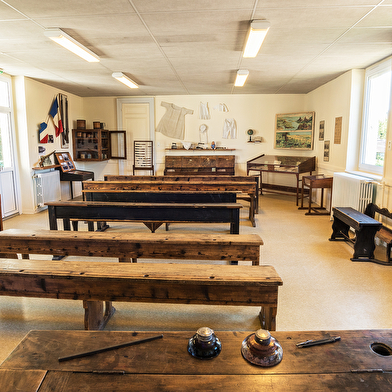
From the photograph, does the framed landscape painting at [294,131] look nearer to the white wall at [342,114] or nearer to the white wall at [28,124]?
the white wall at [342,114]

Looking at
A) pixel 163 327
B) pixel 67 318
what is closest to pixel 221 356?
pixel 163 327

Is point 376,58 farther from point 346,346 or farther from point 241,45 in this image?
point 346,346

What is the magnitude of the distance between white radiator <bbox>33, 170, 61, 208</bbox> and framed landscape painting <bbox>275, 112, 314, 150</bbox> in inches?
237

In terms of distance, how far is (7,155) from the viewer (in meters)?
6.27

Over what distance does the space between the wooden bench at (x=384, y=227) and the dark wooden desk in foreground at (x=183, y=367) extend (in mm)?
3047

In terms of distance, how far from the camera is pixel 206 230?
17.0 feet

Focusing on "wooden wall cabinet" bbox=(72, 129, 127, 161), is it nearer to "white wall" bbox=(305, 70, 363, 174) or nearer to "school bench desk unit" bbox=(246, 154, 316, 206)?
"school bench desk unit" bbox=(246, 154, 316, 206)

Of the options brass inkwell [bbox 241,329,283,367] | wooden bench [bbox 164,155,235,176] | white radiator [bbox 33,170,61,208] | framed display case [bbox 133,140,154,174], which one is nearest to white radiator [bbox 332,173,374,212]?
wooden bench [bbox 164,155,235,176]

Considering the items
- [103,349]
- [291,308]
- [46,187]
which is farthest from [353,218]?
[46,187]

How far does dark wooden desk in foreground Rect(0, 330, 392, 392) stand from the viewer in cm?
101

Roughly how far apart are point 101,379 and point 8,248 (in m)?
2.56

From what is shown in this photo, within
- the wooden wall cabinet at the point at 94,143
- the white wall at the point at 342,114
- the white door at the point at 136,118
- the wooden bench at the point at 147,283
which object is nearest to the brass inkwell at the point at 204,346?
the wooden bench at the point at 147,283

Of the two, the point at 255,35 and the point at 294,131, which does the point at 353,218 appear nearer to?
the point at 255,35

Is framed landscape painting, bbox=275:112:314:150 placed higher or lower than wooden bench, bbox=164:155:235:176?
higher
